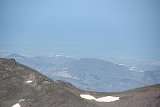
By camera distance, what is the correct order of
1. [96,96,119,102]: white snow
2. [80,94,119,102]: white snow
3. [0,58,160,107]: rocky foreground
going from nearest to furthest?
[0,58,160,107]: rocky foreground → [96,96,119,102]: white snow → [80,94,119,102]: white snow

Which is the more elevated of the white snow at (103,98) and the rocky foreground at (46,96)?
the rocky foreground at (46,96)

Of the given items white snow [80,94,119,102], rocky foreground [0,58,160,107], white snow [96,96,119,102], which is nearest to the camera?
rocky foreground [0,58,160,107]

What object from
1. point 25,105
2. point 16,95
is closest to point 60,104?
point 25,105

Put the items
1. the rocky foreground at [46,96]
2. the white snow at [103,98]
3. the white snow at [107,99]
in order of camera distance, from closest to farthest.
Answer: the rocky foreground at [46,96]
the white snow at [107,99]
the white snow at [103,98]

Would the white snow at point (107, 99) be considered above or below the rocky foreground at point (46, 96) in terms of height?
below

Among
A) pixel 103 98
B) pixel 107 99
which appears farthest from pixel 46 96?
pixel 103 98

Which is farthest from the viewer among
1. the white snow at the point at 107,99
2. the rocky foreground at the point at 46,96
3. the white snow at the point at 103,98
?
the white snow at the point at 103,98

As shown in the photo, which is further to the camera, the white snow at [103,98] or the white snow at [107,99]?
the white snow at [103,98]

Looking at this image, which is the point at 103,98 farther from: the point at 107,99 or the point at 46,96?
the point at 46,96

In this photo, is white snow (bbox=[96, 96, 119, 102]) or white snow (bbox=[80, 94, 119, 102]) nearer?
white snow (bbox=[96, 96, 119, 102])

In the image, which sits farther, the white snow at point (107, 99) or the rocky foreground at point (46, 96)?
the white snow at point (107, 99)
